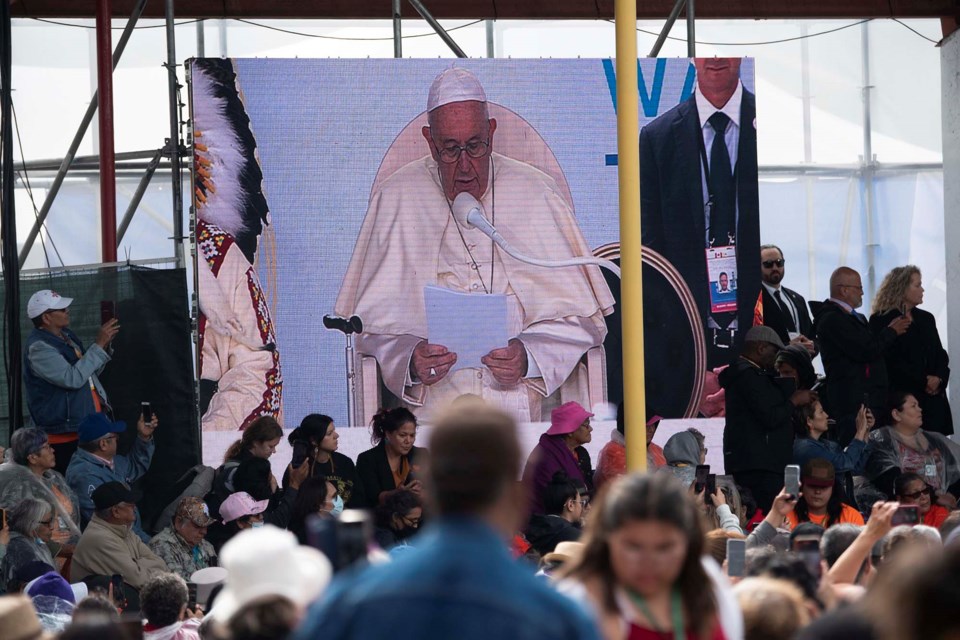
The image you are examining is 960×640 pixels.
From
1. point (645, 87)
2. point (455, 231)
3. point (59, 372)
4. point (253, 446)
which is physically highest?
point (645, 87)

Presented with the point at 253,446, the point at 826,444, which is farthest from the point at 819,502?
the point at 253,446

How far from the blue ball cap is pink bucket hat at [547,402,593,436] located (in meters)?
2.63

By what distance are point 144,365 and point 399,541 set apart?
9.15 feet

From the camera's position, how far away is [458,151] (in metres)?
9.91

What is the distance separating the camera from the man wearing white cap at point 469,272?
9742mm

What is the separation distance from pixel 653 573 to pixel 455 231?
669cm

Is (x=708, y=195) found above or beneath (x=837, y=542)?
above

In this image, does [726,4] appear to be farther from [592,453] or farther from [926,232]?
[592,453]

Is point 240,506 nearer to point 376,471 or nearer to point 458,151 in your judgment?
point 376,471

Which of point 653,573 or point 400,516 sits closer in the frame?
point 653,573

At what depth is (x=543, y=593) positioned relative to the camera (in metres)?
2.42

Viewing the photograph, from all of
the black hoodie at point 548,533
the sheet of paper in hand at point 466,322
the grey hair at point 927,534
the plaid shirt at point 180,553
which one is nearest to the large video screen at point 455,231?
the sheet of paper in hand at point 466,322

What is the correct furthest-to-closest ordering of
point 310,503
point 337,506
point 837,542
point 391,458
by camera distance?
point 391,458 < point 337,506 < point 310,503 < point 837,542

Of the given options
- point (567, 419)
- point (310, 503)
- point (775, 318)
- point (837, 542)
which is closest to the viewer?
point (837, 542)
